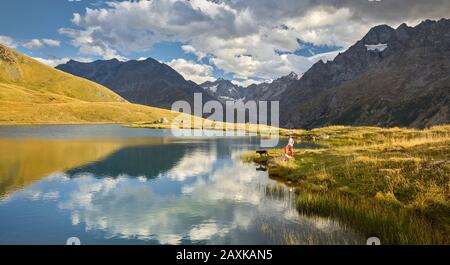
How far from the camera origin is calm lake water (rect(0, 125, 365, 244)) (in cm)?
2247

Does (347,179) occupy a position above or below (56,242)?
above

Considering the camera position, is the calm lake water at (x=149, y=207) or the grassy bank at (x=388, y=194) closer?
Answer: the grassy bank at (x=388, y=194)

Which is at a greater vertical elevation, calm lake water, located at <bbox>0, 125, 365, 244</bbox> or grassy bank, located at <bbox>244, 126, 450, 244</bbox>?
grassy bank, located at <bbox>244, 126, 450, 244</bbox>

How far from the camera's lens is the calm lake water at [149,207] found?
2247cm

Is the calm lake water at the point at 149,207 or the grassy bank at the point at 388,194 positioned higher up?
the grassy bank at the point at 388,194

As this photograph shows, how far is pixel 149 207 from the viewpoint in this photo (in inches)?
1187

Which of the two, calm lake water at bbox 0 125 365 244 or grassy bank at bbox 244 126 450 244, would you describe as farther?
calm lake water at bbox 0 125 365 244

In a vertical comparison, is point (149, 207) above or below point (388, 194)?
below

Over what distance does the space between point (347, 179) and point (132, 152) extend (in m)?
50.2

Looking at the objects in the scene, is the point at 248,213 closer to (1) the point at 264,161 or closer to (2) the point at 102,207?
(2) the point at 102,207

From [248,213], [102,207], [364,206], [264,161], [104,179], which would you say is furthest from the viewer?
[264,161]

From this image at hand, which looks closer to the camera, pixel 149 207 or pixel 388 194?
pixel 388 194
